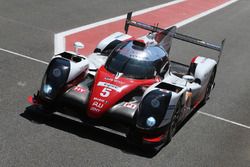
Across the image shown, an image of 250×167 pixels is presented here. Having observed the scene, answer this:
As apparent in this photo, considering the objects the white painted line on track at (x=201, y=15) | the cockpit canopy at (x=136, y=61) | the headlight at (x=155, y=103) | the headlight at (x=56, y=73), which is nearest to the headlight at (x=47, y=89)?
the headlight at (x=56, y=73)

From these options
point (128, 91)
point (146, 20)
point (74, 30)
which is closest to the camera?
point (128, 91)

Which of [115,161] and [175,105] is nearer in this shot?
[115,161]

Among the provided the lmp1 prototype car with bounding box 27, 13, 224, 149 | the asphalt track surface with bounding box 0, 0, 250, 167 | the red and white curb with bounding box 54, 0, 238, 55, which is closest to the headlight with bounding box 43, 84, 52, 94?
the lmp1 prototype car with bounding box 27, 13, 224, 149

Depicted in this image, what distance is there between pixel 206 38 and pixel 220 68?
145 inches

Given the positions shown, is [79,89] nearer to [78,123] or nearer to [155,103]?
[78,123]

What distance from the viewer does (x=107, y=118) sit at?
339 inches

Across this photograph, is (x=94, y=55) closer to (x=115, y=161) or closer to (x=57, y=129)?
(x=57, y=129)

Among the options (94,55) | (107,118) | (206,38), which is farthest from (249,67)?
(107,118)

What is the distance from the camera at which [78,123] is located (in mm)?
8859

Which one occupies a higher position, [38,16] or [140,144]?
[140,144]

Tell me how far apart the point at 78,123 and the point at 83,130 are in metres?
0.18

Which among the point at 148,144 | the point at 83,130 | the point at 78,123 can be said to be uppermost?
the point at 148,144

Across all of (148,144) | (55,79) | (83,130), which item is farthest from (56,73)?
(148,144)

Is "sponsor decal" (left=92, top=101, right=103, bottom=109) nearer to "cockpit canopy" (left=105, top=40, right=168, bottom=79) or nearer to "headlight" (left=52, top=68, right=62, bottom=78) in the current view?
"headlight" (left=52, top=68, right=62, bottom=78)
